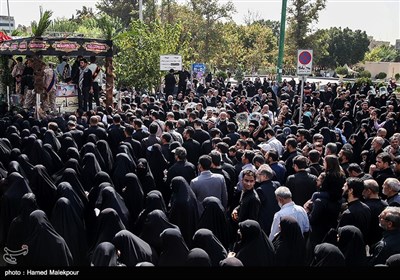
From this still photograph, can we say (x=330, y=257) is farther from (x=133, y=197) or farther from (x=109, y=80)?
(x=109, y=80)

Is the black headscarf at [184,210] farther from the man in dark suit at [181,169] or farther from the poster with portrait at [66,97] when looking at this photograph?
the poster with portrait at [66,97]

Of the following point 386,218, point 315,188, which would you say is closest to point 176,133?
point 315,188

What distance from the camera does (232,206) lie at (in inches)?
295

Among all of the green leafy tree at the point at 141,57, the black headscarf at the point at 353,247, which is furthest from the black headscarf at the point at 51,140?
the green leafy tree at the point at 141,57

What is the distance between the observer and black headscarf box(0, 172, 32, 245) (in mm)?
6527

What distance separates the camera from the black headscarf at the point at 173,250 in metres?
A: 4.82

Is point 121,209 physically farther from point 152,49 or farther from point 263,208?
point 152,49

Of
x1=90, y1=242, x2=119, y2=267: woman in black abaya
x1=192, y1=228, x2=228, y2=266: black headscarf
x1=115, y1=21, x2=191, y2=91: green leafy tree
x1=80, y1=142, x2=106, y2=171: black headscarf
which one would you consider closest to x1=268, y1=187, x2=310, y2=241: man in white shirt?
x1=192, y1=228, x2=228, y2=266: black headscarf

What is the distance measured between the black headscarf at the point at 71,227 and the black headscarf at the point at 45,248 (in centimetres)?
79

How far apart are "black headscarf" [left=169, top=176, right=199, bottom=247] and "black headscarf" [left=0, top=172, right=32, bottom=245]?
199cm

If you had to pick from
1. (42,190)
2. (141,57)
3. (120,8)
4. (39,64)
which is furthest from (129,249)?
(120,8)

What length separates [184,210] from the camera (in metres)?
6.40

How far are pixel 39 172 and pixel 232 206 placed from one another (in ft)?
9.40

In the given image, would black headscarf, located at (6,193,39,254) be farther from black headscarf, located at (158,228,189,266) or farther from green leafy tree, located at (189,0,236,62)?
green leafy tree, located at (189,0,236,62)
